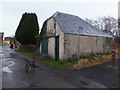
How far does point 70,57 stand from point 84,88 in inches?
224

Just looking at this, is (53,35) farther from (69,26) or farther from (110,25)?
(110,25)

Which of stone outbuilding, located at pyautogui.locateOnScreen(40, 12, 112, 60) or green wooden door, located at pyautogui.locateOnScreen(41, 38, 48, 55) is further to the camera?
green wooden door, located at pyautogui.locateOnScreen(41, 38, 48, 55)

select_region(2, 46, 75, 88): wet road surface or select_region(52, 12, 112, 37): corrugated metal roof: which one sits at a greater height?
select_region(52, 12, 112, 37): corrugated metal roof

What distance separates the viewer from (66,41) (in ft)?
32.1

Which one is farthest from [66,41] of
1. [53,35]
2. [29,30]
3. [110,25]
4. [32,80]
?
[110,25]

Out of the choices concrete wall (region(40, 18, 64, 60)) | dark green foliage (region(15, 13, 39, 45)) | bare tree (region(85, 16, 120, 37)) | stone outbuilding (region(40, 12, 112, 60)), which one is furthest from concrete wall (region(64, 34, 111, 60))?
bare tree (region(85, 16, 120, 37))

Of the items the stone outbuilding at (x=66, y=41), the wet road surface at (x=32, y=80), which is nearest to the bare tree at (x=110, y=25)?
the stone outbuilding at (x=66, y=41)

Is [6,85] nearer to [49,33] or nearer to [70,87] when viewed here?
[70,87]

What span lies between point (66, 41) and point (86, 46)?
3075 mm

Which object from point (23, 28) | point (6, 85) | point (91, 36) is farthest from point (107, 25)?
point (6, 85)

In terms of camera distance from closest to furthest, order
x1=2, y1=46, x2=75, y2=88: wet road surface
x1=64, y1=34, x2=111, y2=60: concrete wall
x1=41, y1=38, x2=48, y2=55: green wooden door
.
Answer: x1=2, y1=46, x2=75, y2=88: wet road surface < x1=64, y1=34, x2=111, y2=60: concrete wall < x1=41, y1=38, x2=48, y2=55: green wooden door

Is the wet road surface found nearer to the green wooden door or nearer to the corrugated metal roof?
the corrugated metal roof

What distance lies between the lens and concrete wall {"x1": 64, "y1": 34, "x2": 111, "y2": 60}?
9914mm

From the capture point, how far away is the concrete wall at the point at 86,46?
32.5 ft
